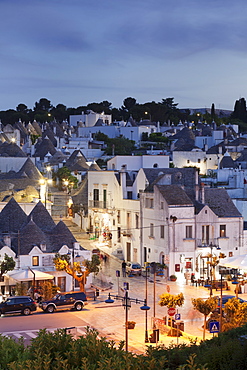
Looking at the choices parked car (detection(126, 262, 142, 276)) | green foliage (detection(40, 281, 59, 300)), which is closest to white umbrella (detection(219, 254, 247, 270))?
parked car (detection(126, 262, 142, 276))

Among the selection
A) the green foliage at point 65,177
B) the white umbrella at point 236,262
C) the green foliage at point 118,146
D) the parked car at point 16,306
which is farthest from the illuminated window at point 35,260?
the green foliage at point 118,146

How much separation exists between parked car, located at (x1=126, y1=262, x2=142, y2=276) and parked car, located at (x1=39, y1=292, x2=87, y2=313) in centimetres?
889

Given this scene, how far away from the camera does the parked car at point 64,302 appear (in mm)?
29359

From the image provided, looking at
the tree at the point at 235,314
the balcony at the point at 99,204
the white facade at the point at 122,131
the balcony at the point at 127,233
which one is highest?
the white facade at the point at 122,131

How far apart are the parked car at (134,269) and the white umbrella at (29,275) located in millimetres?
7387

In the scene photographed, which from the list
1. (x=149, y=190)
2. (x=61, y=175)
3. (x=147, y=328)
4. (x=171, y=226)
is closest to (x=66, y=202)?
(x=61, y=175)

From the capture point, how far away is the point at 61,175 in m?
65.6

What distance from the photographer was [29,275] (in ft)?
106

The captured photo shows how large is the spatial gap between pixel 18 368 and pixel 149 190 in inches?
1241

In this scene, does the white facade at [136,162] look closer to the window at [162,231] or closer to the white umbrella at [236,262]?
the window at [162,231]

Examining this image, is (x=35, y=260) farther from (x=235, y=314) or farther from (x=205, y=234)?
(x=235, y=314)

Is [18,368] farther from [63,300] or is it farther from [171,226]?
[171,226]

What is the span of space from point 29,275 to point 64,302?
131 inches

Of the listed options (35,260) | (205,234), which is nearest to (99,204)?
(205,234)
